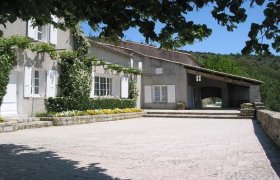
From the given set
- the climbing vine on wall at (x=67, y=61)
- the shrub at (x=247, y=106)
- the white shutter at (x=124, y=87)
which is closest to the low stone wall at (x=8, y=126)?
the climbing vine on wall at (x=67, y=61)

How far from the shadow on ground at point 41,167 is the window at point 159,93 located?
2056 cm

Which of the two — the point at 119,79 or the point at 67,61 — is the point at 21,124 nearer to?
the point at 67,61

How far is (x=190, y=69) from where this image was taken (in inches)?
Result: 1047

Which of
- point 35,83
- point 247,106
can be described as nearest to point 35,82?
point 35,83

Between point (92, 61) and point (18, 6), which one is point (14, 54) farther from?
point (18, 6)

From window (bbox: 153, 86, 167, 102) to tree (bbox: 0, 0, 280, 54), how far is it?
74.0 feet

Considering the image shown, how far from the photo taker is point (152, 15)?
465 centimetres

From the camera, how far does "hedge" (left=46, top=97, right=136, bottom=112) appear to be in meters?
16.7

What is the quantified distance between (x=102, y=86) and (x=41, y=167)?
1612cm

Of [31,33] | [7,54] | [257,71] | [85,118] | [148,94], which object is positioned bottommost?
[85,118]

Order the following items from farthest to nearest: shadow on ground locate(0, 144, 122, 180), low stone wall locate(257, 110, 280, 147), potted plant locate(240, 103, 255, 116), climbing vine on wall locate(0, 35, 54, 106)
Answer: potted plant locate(240, 103, 255, 116) < climbing vine on wall locate(0, 35, 54, 106) < low stone wall locate(257, 110, 280, 147) < shadow on ground locate(0, 144, 122, 180)

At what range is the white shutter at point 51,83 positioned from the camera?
16.4 metres

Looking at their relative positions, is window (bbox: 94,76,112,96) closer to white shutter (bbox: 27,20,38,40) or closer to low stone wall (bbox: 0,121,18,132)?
white shutter (bbox: 27,20,38,40)

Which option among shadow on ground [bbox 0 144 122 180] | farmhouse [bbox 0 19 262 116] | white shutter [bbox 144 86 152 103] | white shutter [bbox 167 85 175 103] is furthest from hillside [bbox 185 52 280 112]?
white shutter [bbox 144 86 152 103]
